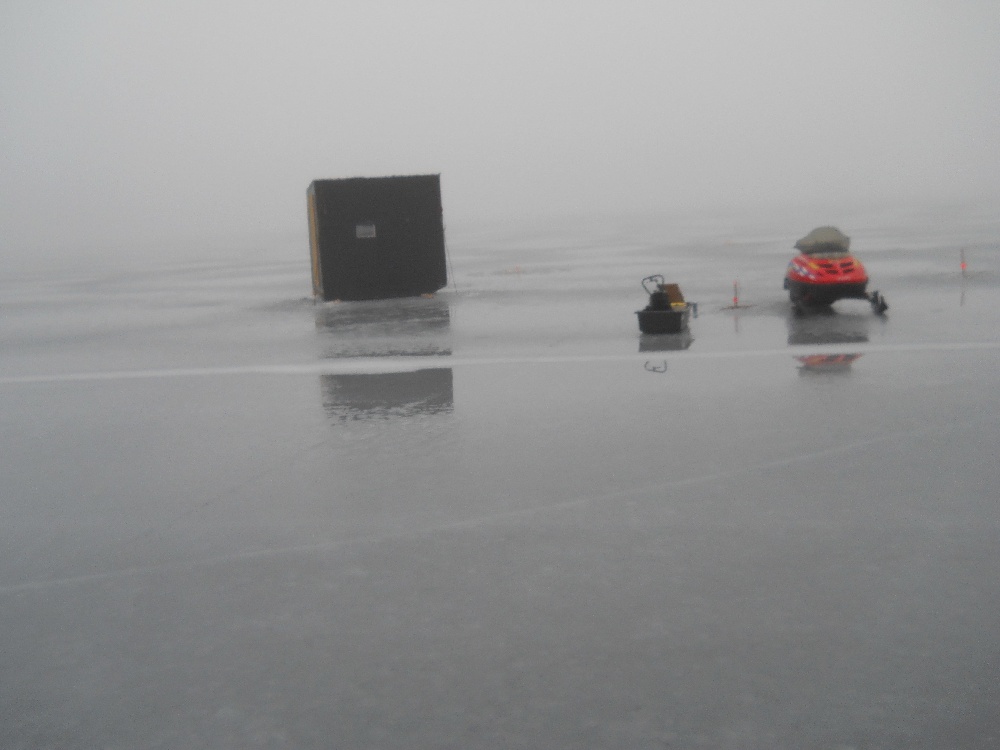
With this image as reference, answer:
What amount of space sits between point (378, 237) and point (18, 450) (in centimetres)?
1438

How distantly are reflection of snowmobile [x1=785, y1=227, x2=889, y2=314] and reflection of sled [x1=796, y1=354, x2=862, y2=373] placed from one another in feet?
12.3

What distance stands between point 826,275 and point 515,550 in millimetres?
11276

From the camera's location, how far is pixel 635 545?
19.9 feet

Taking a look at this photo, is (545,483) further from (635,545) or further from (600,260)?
(600,260)

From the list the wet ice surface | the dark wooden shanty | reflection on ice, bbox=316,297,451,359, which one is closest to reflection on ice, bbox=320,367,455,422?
the wet ice surface

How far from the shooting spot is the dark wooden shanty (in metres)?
23.0

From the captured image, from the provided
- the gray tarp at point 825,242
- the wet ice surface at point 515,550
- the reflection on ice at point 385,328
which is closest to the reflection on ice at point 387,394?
the wet ice surface at point 515,550

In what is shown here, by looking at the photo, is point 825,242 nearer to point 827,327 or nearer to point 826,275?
point 826,275

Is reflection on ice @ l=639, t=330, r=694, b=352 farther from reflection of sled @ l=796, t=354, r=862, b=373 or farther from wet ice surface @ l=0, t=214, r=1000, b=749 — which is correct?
reflection of sled @ l=796, t=354, r=862, b=373

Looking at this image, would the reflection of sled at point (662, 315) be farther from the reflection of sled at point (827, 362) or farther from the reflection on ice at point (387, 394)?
the reflection on ice at point (387, 394)

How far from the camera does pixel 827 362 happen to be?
11930 mm

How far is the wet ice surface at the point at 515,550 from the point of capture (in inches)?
168

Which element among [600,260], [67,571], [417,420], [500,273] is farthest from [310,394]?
[600,260]

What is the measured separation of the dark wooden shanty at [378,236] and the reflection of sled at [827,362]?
40.8ft
